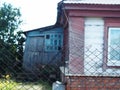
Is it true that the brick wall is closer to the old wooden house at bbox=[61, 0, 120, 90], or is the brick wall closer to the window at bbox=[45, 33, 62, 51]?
the old wooden house at bbox=[61, 0, 120, 90]

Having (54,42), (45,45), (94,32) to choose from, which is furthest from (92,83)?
(45,45)

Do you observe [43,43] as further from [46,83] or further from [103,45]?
[103,45]

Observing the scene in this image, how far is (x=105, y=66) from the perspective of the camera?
9086 millimetres

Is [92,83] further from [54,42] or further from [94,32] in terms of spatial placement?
[54,42]

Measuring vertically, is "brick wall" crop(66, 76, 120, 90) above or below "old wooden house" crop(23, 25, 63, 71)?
below

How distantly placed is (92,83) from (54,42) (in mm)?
8623

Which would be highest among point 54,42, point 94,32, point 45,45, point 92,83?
point 94,32

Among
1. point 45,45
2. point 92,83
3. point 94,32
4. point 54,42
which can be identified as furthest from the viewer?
point 45,45

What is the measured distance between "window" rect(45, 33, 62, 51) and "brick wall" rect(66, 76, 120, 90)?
26.5 feet

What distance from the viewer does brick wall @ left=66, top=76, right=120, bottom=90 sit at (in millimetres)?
6020

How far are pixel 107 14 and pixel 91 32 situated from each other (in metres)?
0.75

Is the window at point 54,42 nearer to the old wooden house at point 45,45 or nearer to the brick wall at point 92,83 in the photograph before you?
the old wooden house at point 45,45

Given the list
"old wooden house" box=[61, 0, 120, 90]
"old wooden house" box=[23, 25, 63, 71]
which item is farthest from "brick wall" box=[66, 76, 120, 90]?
"old wooden house" box=[23, 25, 63, 71]

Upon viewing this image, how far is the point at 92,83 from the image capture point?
6160 mm
